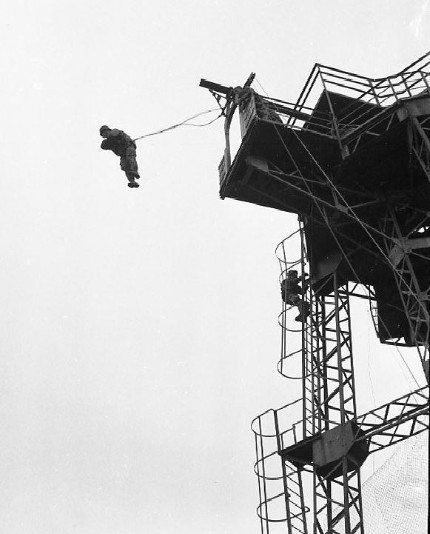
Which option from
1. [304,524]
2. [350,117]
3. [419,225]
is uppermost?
[350,117]

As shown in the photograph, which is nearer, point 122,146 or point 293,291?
point 122,146

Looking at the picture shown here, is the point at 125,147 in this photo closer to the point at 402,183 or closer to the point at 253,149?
the point at 253,149

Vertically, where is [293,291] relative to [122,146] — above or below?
below

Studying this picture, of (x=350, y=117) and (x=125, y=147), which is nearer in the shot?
(x=125, y=147)

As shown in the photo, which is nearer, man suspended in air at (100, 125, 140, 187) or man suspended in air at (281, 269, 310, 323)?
man suspended in air at (100, 125, 140, 187)

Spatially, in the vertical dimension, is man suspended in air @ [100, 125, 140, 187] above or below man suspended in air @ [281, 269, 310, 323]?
above

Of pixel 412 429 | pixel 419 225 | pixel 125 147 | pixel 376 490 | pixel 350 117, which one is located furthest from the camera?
pixel 376 490

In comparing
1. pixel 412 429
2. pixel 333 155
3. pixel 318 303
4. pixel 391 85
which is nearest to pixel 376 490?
pixel 318 303

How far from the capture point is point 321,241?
1441cm

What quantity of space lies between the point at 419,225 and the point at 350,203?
1.62 meters

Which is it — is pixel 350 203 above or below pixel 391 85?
below

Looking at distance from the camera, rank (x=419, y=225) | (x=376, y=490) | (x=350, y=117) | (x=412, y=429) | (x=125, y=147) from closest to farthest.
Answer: (x=412, y=429)
(x=125, y=147)
(x=419, y=225)
(x=350, y=117)
(x=376, y=490)

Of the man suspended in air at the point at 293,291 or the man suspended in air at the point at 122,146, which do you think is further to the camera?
the man suspended in air at the point at 293,291

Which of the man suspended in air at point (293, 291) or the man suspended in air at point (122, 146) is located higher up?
the man suspended in air at point (122, 146)
